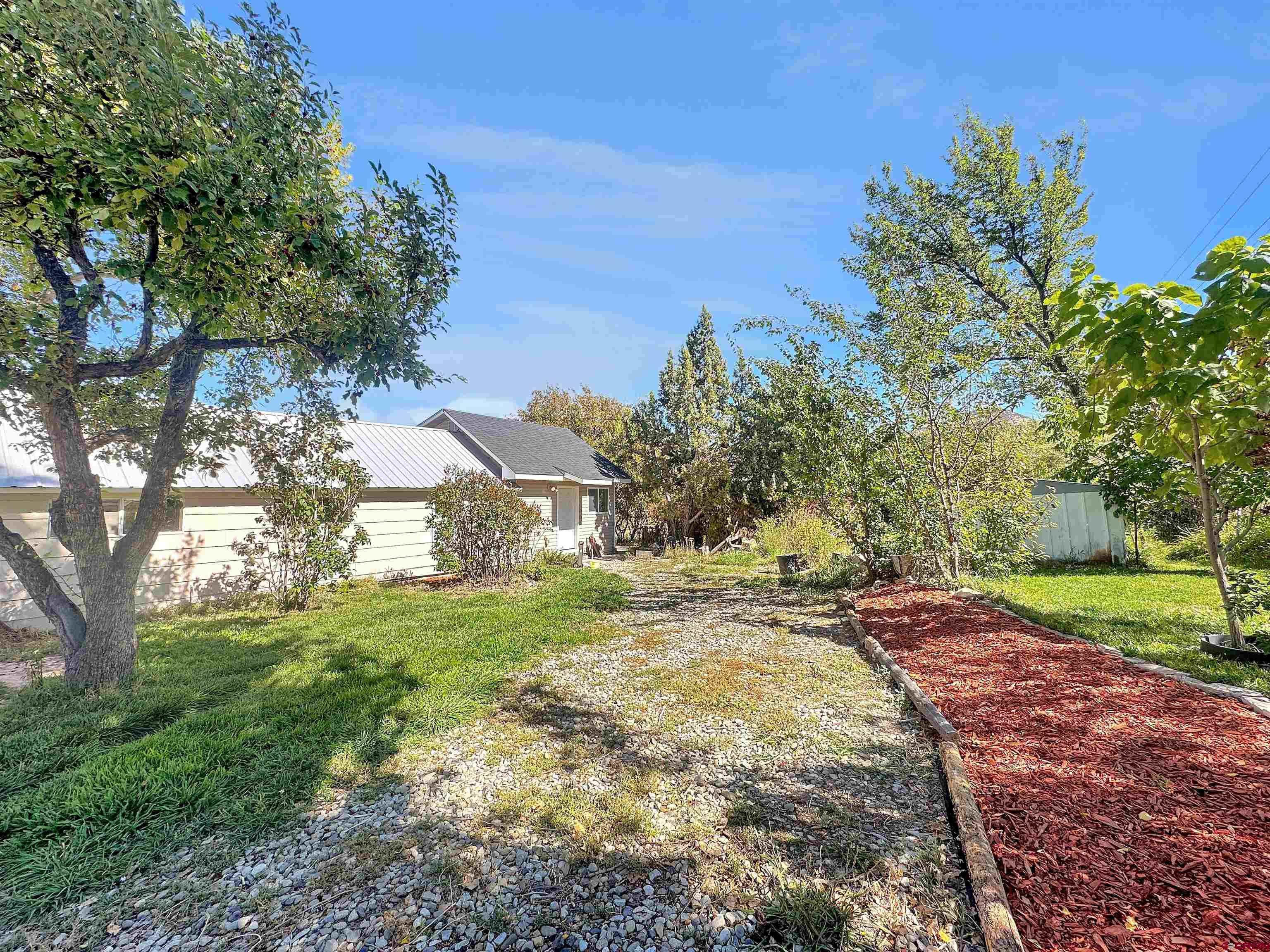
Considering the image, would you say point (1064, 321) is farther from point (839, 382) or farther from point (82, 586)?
point (82, 586)

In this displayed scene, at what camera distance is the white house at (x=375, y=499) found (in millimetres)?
6984

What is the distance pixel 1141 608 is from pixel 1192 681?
11.7 feet

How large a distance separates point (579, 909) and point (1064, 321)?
4.28 metres

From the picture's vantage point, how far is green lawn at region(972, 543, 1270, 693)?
4293mm

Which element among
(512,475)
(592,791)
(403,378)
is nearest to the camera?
(592,791)

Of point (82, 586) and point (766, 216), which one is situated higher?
point (766, 216)

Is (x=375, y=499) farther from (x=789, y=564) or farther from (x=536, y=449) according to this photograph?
(x=789, y=564)

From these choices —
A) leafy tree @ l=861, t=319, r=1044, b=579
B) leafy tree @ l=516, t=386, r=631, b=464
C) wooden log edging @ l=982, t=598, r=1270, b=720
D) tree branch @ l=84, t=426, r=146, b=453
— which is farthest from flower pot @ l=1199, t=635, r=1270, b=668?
leafy tree @ l=516, t=386, r=631, b=464

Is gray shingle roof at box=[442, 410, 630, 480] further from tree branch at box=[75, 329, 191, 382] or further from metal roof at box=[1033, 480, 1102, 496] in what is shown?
metal roof at box=[1033, 480, 1102, 496]

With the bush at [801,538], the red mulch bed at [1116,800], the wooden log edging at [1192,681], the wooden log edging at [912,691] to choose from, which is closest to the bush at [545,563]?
the bush at [801,538]

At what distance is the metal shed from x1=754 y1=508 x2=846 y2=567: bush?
14.2ft

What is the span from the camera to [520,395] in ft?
101

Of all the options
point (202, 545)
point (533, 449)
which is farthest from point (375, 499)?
point (533, 449)

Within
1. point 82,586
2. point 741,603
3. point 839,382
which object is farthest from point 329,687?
point 839,382
